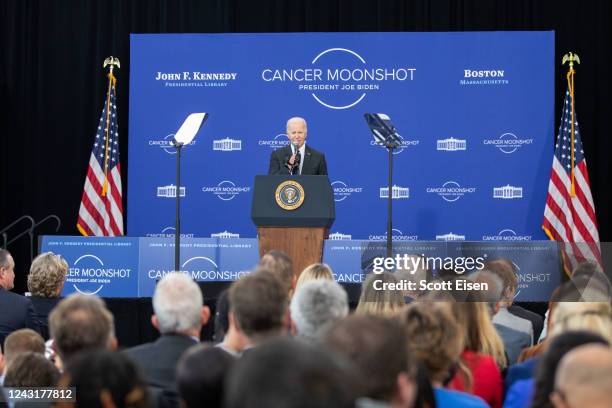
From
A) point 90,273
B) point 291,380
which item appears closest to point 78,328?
point 291,380

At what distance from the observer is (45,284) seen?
16.5 ft

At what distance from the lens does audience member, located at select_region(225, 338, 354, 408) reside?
1321 mm

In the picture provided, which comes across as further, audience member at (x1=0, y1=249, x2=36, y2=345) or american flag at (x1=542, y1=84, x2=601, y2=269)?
american flag at (x1=542, y1=84, x2=601, y2=269)

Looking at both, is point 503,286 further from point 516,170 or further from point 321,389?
point 516,170

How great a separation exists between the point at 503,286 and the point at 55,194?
758 cm

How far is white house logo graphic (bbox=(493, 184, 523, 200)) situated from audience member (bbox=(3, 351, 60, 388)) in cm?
746

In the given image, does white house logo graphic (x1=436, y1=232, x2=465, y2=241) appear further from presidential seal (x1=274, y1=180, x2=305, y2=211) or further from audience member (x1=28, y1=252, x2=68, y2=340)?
audience member (x1=28, y1=252, x2=68, y2=340)

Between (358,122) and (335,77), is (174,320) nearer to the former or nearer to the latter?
(358,122)

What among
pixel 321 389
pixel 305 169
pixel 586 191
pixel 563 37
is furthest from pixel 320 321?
pixel 563 37

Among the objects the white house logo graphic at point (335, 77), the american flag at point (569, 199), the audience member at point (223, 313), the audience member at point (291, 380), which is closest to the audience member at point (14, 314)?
the audience member at point (223, 313)

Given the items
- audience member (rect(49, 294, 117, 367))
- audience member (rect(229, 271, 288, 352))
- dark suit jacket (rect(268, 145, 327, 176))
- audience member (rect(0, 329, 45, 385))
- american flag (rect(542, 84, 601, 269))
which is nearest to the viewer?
audience member (rect(49, 294, 117, 367))

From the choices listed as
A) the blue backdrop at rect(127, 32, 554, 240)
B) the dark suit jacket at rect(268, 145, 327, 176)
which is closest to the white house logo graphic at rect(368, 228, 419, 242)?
the blue backdrop at rect(127, 32, 554, 240)

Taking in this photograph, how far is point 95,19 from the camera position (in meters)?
10.9

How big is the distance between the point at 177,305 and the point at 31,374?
0.56m
